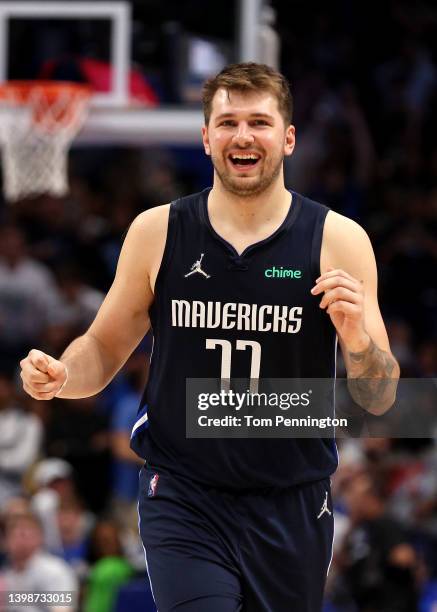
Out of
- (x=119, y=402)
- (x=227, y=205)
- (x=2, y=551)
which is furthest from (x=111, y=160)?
(x=227, y=205)

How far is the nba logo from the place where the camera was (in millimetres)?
4609

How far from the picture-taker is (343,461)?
35.1 feet

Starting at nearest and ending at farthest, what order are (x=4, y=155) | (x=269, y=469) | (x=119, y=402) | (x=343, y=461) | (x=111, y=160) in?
1. (x=269, y=469)
2. (x=4, y=155)
3. (x=343, y=461)
4. (x=119, y=402)
5. (x=111, y=160)

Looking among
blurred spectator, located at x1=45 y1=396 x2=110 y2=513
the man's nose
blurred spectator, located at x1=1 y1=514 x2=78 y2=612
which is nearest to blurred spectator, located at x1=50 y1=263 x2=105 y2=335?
blurred spectator, located at x1=45 y1=396 x2=110 y2=513

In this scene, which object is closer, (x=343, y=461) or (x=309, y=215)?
(x=309, y=215)

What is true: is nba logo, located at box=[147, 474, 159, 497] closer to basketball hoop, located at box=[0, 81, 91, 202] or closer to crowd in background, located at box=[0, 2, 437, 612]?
crowd in background, located at box=[0, 2, 437, 612]

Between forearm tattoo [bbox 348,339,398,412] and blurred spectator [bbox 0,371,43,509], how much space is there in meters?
6.89

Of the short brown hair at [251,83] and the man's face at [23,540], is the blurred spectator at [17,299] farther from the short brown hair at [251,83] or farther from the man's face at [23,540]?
the short brown hair at [251,83]

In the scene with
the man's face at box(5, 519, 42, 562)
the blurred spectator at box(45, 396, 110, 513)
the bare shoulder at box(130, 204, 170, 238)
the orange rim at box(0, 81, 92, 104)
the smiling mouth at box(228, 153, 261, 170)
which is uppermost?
the orange rim at box(0, 81, 92, 104)

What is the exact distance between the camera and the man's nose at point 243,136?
4480 millimetres

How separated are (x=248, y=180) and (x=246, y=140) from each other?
0.54 ft

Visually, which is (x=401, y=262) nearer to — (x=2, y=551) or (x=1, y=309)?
(x=1, y=309)

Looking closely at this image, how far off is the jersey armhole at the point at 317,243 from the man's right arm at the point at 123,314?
23.7 inches

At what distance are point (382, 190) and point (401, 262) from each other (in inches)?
53.2
